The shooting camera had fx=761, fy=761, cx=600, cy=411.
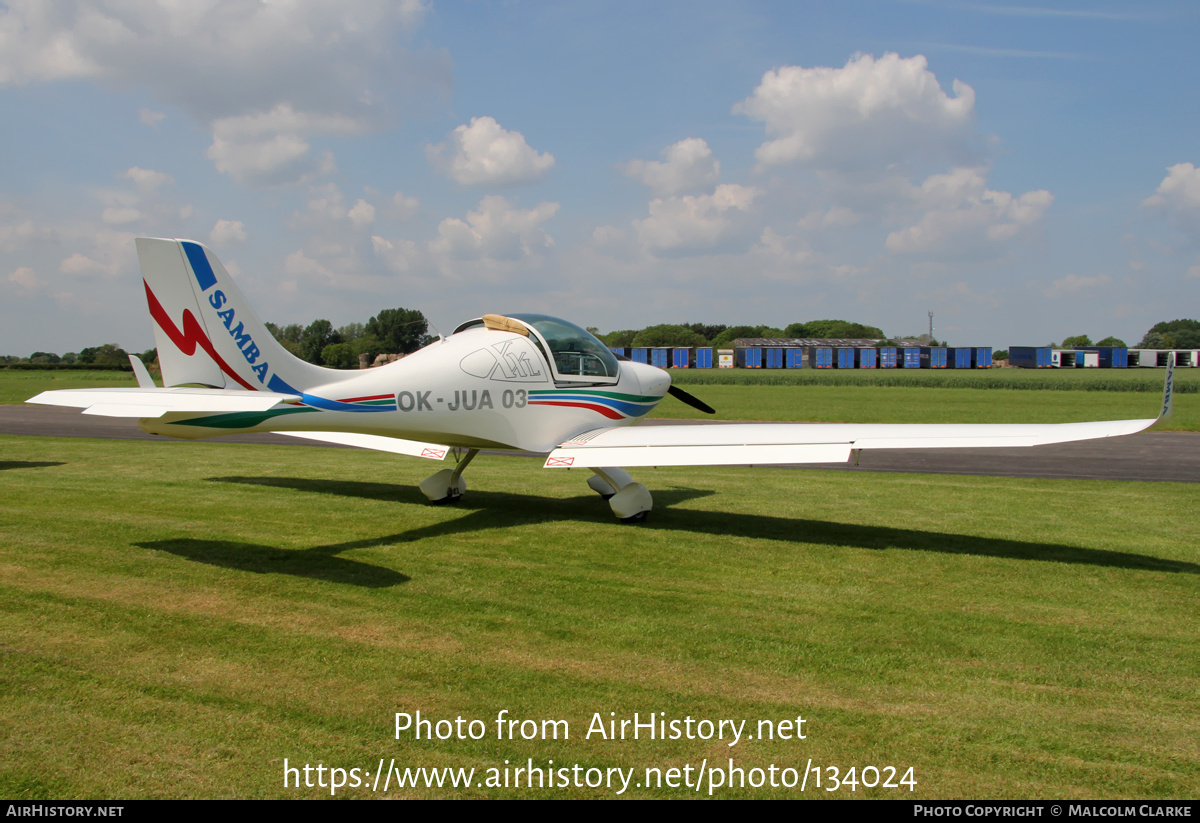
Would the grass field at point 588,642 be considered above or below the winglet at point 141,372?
below

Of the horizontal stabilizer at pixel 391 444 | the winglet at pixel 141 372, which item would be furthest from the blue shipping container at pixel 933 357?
the winglet at pixel 141 372

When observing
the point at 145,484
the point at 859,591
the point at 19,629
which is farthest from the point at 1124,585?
the point at 145,484

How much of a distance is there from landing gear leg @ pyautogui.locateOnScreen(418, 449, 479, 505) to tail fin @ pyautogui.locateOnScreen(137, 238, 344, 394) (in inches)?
110

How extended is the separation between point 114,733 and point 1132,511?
11.6 meters

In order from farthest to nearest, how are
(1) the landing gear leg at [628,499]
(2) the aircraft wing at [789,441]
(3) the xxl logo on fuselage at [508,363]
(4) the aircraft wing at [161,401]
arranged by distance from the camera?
(1) the landing gear leg at [628,499] → (3) the xxl logo on fuselage at [508,363] → (2) the aircraft wing at [789,441] → (4) the aircraft wing at [161,401]

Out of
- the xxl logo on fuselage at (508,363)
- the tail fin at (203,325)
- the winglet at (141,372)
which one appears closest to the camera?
the tail fin at (203,325)

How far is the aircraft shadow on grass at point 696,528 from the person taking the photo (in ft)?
25.2

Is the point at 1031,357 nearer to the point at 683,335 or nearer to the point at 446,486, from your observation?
the point at 683,335

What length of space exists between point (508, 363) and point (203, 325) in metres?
3.25

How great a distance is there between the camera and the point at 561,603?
6008 mm

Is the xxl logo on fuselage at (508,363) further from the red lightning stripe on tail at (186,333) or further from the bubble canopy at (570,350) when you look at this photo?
the red lightning stripe on tail at (186,333)

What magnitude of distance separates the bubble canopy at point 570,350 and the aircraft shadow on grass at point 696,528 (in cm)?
183

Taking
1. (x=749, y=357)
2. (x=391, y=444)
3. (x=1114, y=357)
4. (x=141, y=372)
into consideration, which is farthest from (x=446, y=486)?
(x=1114, y=357)

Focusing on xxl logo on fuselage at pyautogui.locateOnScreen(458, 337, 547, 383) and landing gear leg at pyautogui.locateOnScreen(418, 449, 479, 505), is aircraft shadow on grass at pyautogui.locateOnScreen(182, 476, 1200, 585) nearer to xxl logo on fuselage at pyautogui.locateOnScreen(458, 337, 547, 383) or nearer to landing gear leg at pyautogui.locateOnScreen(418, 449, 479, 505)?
landing gear leg at pyautogui.locateOnScreen(418, 449, 479, 505)
